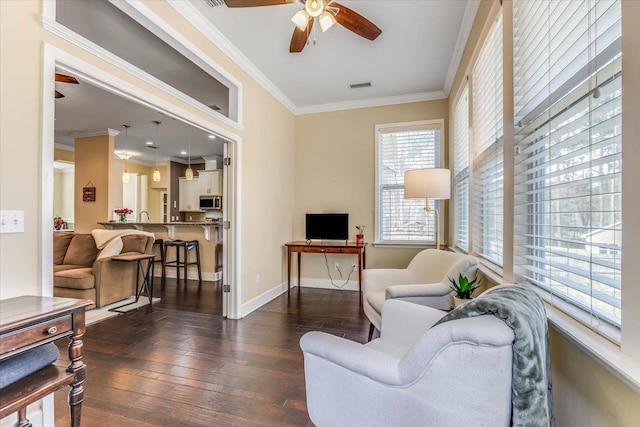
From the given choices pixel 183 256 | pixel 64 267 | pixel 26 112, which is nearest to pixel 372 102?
pixel 26 112

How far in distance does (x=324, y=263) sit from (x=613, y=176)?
13.0ft

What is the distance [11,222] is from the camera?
4.84ft

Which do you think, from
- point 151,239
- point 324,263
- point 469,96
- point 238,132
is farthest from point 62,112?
point 469,96

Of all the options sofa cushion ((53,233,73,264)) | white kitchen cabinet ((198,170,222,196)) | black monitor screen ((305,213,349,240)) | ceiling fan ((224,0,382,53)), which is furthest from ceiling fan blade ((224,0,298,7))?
white kitchen cabinet ((198,170,222,196))

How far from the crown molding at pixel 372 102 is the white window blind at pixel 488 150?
1.57m

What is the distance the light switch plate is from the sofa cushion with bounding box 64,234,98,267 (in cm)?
292

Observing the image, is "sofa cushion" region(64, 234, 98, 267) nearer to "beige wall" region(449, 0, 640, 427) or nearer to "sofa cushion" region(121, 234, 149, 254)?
"sofa cushion" region(121, 234, 149, 254)

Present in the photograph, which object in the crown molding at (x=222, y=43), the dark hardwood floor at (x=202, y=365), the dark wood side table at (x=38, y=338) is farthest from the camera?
the crown molding at (x=222, y=43)

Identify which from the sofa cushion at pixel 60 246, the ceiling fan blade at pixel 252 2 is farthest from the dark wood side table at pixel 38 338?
the sofa cushion at pixel 60 246

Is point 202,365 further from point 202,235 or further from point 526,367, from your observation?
point 202,235

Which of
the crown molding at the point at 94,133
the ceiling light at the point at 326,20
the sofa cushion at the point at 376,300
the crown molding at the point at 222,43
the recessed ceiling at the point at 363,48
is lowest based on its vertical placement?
the sofa cushion at the point at 376,300

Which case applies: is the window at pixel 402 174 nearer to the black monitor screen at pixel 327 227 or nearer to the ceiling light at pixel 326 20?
the black monitor screen at pixel 327 227

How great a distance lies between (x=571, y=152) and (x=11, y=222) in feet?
8.28

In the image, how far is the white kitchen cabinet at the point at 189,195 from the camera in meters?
8.36
